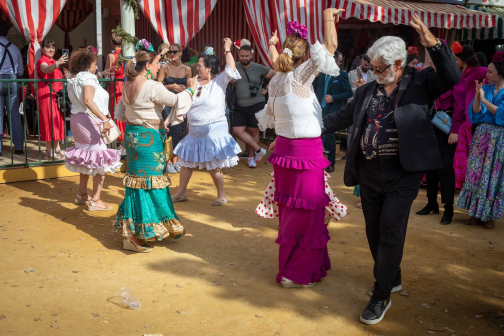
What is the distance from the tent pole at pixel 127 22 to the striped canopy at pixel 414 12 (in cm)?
435

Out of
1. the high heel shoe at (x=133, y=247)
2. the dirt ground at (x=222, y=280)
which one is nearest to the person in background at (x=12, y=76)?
the dirt ground at (x=222, y=280)

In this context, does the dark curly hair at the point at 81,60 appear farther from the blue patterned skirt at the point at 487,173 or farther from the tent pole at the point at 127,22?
the blue patterned skirt at the point at 487,173

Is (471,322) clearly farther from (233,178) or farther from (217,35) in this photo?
(217,35)

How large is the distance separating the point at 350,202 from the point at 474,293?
284 cm

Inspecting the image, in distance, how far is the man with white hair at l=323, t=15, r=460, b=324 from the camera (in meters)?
3.56

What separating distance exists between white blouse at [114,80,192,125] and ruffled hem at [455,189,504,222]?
3577 millimetres

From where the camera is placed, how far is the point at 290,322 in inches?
148

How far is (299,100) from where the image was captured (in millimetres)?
4223

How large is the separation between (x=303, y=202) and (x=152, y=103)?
1803mm

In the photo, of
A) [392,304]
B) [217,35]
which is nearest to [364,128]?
[392,304]

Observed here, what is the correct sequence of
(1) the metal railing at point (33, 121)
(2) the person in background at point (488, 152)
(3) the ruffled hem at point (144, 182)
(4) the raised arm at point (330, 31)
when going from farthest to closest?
1. (1) the metal railing at point (33, 121)
2. (2) the person in background at point (488, 152)
3. (3) the ruffled hem at point (144, 182)
4. (4) the raised arm at point (330, 31)

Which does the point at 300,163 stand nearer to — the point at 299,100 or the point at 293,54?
the point at 299,100

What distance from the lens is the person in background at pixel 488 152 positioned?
5.73 m

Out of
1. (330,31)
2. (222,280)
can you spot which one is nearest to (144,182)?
(222,280)
